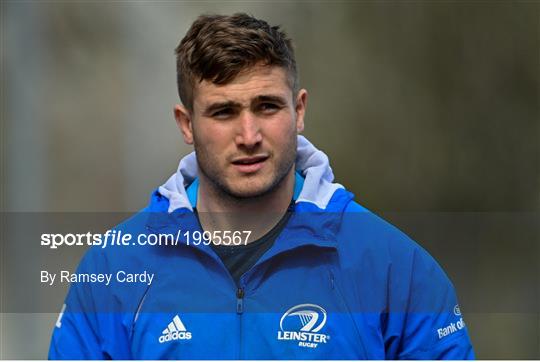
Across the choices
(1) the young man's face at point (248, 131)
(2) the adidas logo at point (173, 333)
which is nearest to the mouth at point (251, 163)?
(1) the young man's face at point (248, 131)

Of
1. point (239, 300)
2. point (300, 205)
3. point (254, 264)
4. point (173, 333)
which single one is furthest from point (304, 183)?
point (173, 333)

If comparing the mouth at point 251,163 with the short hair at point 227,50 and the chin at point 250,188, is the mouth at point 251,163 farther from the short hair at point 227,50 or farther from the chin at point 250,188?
the short hair at point 227,50

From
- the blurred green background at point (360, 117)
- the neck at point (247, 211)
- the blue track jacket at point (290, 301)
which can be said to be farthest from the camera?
the blurred green background at point (360, 117)

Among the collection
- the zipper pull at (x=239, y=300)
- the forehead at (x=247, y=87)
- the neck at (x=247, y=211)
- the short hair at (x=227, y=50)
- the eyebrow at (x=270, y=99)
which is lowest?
the zipper pull at (x=239, y=300)

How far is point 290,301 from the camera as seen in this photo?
7.50 feet

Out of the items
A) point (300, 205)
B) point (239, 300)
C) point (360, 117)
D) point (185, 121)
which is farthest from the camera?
point (360, 117)

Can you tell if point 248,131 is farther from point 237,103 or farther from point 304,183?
point 304,183

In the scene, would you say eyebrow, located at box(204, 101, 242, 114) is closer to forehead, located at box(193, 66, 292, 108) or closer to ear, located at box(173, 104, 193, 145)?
forehead, located at box(193, 66, 292, 108)

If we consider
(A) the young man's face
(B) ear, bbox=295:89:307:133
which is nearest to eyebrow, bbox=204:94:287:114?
(A) the young man's face

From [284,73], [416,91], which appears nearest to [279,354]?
[284,73]

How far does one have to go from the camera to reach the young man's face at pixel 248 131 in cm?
227

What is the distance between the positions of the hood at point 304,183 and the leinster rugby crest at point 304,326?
298 mm

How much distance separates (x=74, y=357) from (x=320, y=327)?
0.71 meters

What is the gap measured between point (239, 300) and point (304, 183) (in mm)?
409
